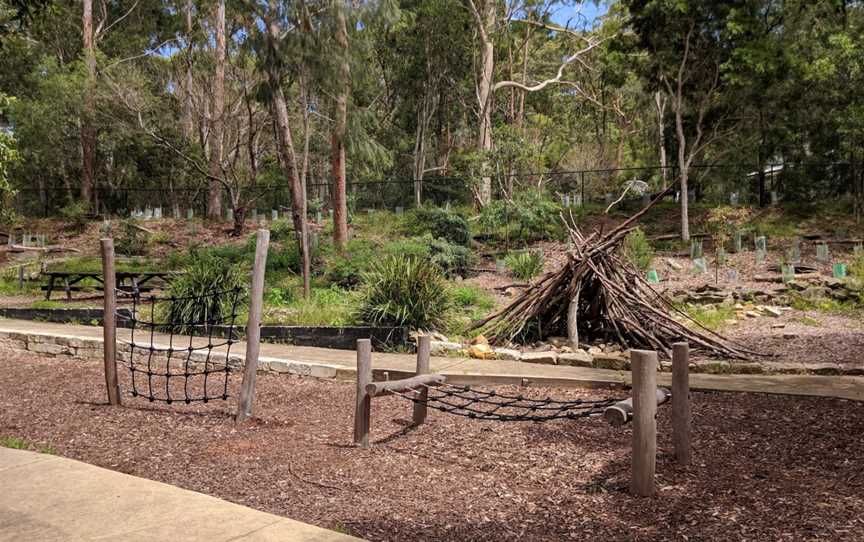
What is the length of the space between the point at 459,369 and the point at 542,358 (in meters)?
1.11

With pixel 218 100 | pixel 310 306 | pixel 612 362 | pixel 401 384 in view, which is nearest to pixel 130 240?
pixel 218 100

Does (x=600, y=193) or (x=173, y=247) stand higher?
(x=600, y=193)

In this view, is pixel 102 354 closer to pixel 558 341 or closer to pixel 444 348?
pixel 444 348

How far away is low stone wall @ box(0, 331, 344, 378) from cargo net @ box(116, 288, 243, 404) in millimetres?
Result: 19

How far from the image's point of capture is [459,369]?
7898mm

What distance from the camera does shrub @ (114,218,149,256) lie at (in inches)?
894

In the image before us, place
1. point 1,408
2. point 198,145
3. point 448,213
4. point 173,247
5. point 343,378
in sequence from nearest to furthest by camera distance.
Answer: point 1,408, point 343,378, point 448,213, point 173,247, point 198,145

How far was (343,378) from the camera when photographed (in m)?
8.10

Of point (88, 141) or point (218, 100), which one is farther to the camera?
point (88, 141)

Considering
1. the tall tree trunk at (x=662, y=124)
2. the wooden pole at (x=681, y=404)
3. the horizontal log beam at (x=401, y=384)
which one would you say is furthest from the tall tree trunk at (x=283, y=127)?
the tall tree trunk at (x=662, y=124)

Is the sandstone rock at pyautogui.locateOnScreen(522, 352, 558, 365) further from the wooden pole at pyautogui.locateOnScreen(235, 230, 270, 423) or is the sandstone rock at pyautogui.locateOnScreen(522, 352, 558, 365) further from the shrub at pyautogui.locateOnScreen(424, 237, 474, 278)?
the shrub at pyautogui.locateOnScreen(424, 237, 474, 278)

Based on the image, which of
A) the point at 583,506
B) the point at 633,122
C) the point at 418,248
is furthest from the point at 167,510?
the point at 633,122

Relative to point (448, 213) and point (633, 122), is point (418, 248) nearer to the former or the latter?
point (448, 213)

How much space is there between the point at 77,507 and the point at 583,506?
2.90 m
